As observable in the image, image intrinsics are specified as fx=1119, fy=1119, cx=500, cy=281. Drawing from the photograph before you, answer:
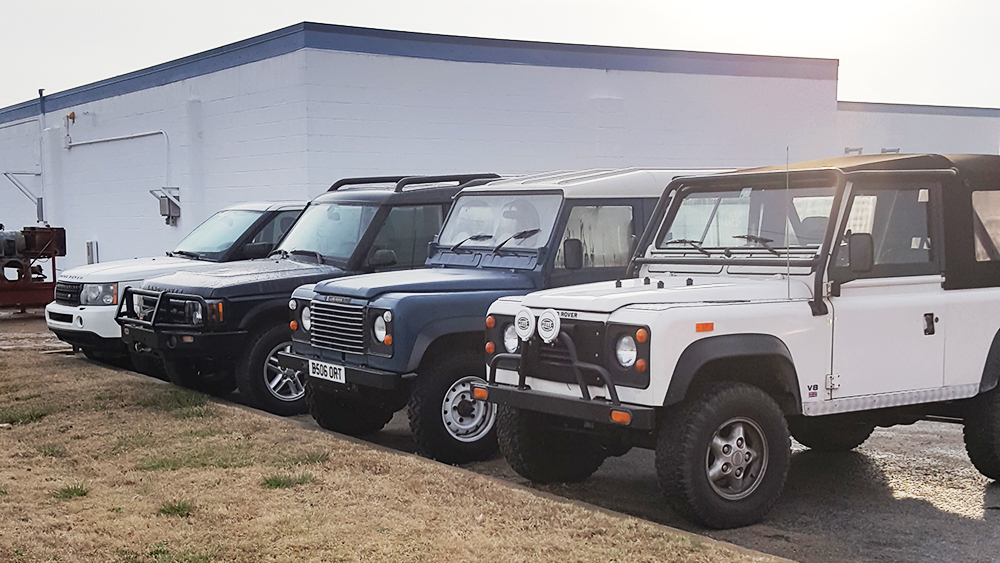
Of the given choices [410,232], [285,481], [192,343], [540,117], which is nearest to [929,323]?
[285,481]

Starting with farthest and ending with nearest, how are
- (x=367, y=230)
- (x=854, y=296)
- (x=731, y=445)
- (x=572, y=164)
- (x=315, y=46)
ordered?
1. (x=572, y=164)
2. (x=315, y=46)
3. (x=367, y=230)
4. (x=854, y=296)
5. (x=731, y=445)

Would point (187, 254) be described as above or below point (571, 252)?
below

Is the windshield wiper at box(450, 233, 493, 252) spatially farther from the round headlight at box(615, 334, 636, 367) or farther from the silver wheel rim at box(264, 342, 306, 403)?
the round headlight at box(615, 334, 636, 367)

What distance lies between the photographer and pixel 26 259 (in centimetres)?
1803

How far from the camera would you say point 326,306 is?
8.31 m

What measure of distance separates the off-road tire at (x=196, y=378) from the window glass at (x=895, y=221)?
243 inches

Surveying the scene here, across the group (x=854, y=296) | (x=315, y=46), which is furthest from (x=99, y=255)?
(x=854, y=296)

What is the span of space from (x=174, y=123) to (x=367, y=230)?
13.1 metres

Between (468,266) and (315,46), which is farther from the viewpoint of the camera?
(315,46)

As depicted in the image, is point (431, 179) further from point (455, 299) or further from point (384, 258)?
Result: point (455, 299)

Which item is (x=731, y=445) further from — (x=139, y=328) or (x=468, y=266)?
(x=139, y=328)

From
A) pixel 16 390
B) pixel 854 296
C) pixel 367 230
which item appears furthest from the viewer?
pixel 16 390

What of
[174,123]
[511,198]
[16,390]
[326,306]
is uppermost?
[174,123]

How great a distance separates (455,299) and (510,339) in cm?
118
